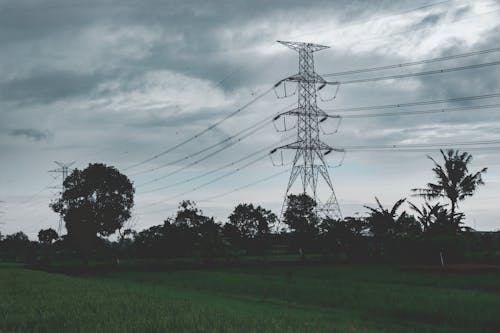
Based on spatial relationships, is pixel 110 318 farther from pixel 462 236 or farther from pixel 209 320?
pixel 462 236

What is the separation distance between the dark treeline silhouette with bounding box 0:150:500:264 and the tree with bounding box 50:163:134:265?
0.57ft

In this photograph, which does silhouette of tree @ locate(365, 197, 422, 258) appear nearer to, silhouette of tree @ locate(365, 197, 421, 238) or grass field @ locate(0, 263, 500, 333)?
silhouette of tree @ locate(365, 197, 421, 238)

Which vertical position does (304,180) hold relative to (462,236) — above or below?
above

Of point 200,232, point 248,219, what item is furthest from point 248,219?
point 200,232

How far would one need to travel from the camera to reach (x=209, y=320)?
586 inches

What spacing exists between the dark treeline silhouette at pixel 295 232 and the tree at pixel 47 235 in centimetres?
5688

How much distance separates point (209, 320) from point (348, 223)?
5052 cm

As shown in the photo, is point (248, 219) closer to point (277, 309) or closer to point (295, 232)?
point (295, 232)

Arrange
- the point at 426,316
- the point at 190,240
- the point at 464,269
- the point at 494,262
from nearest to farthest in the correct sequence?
the point at 426,316 → the point at 464,269 → the point at 494,262 → the point at 190,240

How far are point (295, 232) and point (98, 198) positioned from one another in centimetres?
4452

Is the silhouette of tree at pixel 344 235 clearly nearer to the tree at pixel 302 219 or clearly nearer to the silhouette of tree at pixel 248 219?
the tree at pixel 302 219

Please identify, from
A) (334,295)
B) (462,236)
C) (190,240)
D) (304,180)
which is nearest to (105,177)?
(190,240)

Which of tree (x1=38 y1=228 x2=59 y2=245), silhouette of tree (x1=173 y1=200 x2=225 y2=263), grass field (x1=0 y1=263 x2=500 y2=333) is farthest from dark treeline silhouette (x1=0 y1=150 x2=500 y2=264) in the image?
tree (x1=38 y1=228 x2=59 y2=245)

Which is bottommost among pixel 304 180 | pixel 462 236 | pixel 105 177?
pixel 462 236
